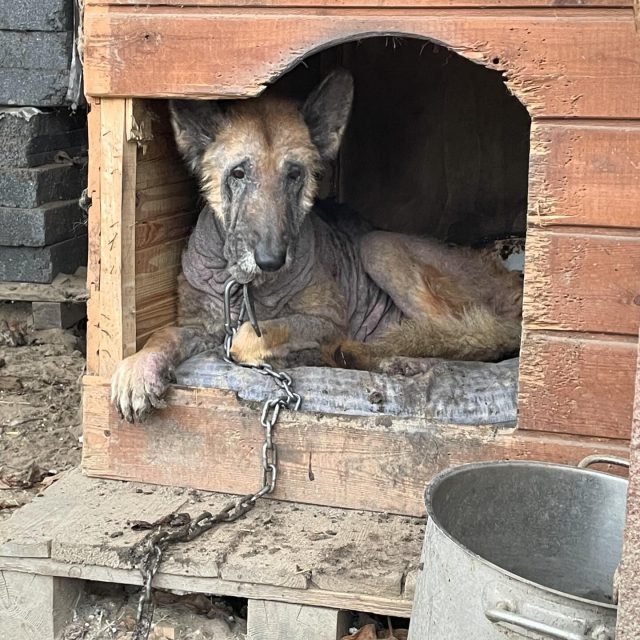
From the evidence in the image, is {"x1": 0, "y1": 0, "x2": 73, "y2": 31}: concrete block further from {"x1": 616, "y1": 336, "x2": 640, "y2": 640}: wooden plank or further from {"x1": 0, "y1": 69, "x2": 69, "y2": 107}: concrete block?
{"x1": 616, "y1": 336, "x2": 640, "y2": 640}: wooden plank

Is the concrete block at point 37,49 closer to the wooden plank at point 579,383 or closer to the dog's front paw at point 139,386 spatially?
the dog's front paw at point 139,386

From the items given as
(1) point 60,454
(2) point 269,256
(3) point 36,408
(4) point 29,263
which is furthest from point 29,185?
(2) point 269,256

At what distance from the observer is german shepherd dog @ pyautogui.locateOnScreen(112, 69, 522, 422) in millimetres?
3977

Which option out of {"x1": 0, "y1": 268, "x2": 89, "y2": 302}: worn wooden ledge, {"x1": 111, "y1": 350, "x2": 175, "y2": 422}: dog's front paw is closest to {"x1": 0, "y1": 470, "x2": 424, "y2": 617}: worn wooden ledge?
{"x1": 111, "y1": 350, "x2": 175, "y2": 422}: dog's front paw

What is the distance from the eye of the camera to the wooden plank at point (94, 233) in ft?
11.6

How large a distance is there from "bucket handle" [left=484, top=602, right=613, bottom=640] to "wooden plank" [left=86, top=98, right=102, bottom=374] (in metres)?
2.11

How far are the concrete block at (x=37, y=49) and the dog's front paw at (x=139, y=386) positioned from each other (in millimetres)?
2331

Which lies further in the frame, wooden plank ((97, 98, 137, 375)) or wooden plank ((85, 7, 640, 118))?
wooden plank ((97, 98, 137, 375))

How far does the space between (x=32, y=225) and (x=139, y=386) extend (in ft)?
7.39

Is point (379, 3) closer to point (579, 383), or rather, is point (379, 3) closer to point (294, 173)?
point (294, 173)

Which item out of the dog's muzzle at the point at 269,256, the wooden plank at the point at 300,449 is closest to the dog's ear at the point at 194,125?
the dog's muzzle at the point at 269,256

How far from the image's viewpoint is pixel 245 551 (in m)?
3.14

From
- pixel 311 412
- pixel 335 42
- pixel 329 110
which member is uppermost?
pixel 335 42

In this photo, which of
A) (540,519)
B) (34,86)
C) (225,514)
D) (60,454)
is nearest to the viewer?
(540,519)
